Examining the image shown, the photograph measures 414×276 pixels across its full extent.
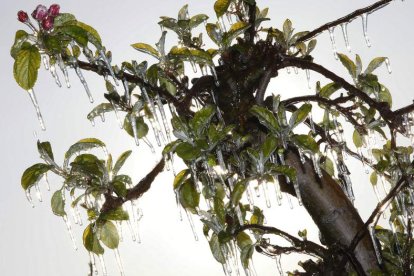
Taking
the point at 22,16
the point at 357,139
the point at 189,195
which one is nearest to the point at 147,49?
the point at 22,16

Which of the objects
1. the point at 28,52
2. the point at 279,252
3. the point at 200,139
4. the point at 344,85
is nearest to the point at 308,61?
the point at 344,85

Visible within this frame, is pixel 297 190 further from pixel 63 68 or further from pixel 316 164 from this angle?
pixel 63 68

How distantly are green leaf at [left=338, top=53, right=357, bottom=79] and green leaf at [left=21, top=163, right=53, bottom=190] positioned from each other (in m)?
1.59

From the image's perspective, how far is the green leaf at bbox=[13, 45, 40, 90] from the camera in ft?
5.11

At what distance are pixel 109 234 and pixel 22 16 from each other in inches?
41.7

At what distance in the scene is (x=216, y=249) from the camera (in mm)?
2182

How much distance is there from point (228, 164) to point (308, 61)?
613 mm

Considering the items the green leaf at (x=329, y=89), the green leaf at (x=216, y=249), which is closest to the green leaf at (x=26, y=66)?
the green leaf at (x=216, y=249)

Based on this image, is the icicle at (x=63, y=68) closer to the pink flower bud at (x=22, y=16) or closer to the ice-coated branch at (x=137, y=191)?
the pink flower bud at (x=22, y=16)

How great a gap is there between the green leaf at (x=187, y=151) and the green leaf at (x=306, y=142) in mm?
423

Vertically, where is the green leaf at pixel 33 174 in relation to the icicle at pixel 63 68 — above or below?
below

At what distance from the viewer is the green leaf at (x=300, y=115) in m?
1.78

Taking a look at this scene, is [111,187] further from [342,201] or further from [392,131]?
[392,131]

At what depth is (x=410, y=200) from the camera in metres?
2.47
